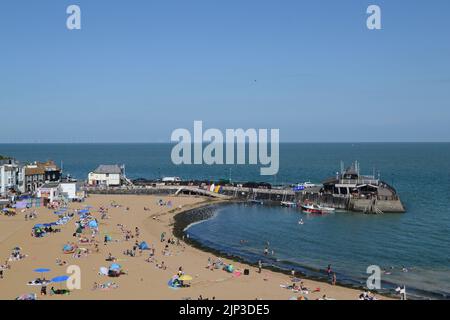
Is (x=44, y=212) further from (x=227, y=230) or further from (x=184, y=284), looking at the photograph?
(x=184, y=284)

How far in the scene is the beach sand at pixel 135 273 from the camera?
28297 millimetres

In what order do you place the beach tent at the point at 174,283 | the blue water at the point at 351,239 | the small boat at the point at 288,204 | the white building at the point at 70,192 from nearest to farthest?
the beach tent at the point at 174,283, the blue water at the point at 351,239, the white building at the point at 70,192, the small boat at the point at 288,204

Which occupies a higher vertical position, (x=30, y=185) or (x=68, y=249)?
(x=30, y=185)

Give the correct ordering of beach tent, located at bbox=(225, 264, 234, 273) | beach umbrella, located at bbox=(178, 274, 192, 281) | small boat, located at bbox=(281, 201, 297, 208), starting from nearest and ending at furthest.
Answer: beach umbrella, located at bbox=(178, 274, 192, 281) → beach tent, located at bbox=(225, 264, 234, 273) → small boat, located at bbox=(281, 201, 297, 208)

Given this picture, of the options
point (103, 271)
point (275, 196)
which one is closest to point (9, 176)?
point (275, 196)

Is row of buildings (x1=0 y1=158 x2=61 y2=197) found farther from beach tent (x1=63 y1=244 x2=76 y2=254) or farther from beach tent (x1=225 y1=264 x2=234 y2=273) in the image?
beach tent (x1=225 y1=264 x2=234 y2=273)

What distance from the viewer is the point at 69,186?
6862 cm

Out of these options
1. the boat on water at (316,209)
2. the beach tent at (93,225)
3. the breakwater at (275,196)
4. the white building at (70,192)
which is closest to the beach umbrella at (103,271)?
the beach tent at (93,225)

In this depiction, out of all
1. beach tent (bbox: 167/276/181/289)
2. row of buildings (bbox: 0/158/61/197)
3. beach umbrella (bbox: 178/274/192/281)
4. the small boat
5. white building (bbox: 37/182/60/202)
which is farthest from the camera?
the small boat

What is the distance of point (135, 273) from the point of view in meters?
32.9

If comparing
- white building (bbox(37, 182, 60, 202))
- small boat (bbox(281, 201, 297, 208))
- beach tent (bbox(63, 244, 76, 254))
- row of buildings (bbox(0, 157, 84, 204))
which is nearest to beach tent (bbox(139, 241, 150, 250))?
beach tent (bbox(63, 244, 76, 254))

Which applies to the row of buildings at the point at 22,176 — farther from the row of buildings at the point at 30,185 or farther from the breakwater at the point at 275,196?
the breakwater at the point at 275,196

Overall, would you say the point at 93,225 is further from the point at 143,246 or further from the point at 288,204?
the point at 288,204

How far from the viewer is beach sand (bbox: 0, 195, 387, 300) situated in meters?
28.3
